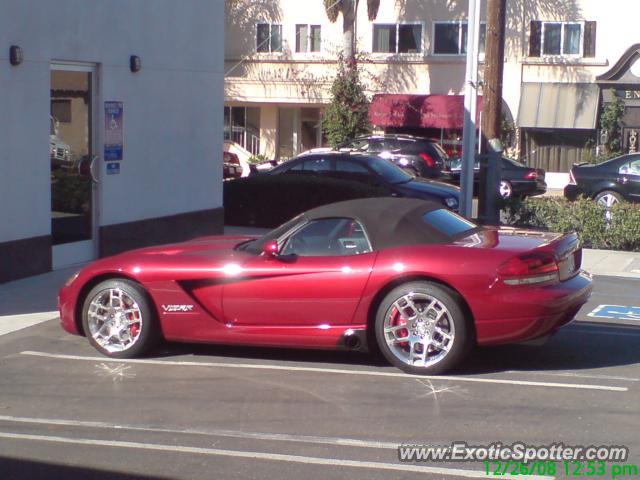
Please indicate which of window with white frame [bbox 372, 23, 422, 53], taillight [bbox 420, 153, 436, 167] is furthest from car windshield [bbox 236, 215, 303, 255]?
Answer: window with white frame [bbox 372, 23, 422, 53]

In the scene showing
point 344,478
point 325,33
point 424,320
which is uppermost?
point 325,33

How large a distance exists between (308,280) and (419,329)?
0.96 metres

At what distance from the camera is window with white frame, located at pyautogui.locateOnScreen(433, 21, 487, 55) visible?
115 ft

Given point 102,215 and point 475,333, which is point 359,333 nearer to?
point 475,333

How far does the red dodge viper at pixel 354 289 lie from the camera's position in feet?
24.8

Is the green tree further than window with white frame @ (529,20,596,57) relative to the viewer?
Yes

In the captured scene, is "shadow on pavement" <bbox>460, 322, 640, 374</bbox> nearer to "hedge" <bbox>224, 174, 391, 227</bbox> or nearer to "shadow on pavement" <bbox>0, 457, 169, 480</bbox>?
"shadow on pavement" <bbox>0, 457, 169, 480</bbox>

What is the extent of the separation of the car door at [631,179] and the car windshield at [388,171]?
16.7ft

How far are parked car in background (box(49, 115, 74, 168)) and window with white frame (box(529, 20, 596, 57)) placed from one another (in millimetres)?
24576

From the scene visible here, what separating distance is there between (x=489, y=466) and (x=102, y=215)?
28.2 feet

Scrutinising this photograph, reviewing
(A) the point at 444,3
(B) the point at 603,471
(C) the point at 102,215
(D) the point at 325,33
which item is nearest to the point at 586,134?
(A) the point at 444,3

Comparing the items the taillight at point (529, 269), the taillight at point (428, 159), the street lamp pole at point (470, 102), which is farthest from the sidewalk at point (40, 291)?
the taillight at point (428, 159)

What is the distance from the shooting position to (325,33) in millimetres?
37031

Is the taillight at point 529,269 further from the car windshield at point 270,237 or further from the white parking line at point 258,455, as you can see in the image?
the white parking line at point 258,455
